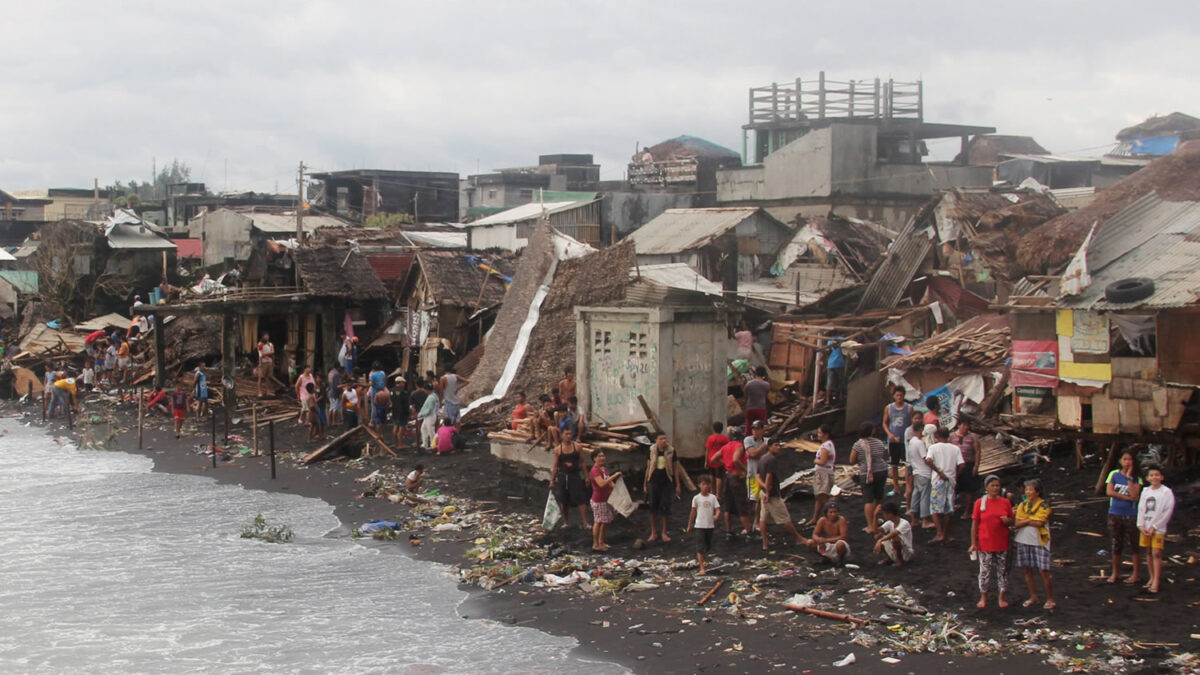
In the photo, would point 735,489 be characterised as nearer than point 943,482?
No

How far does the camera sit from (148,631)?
13414 millimetres

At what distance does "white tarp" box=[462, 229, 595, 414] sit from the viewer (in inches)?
928

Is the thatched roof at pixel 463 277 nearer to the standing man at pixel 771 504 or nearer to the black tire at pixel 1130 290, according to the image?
the standing man at pixel 771 504

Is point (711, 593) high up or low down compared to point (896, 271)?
down

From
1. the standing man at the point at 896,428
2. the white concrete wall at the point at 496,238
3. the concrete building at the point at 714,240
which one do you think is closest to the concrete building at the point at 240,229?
the white concrete wall at the point at 496,238

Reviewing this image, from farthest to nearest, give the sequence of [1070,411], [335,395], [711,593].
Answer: [335,395] → [1070,411] → [711,593]

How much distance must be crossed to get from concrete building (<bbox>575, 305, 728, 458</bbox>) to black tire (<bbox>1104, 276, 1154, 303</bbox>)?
241 inches

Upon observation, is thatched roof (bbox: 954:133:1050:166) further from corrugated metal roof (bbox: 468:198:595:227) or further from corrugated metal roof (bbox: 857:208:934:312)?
corrugated metal roof (bbox: 857:208:934:312)

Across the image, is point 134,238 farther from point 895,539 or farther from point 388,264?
point 895,539

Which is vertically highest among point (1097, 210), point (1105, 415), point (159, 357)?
point (1097, 210)

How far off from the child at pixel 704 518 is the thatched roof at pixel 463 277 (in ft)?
52.1

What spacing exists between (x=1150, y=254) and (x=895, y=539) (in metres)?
5.94

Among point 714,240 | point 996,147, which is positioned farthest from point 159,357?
point 996,147

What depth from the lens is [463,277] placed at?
97.7 ft
